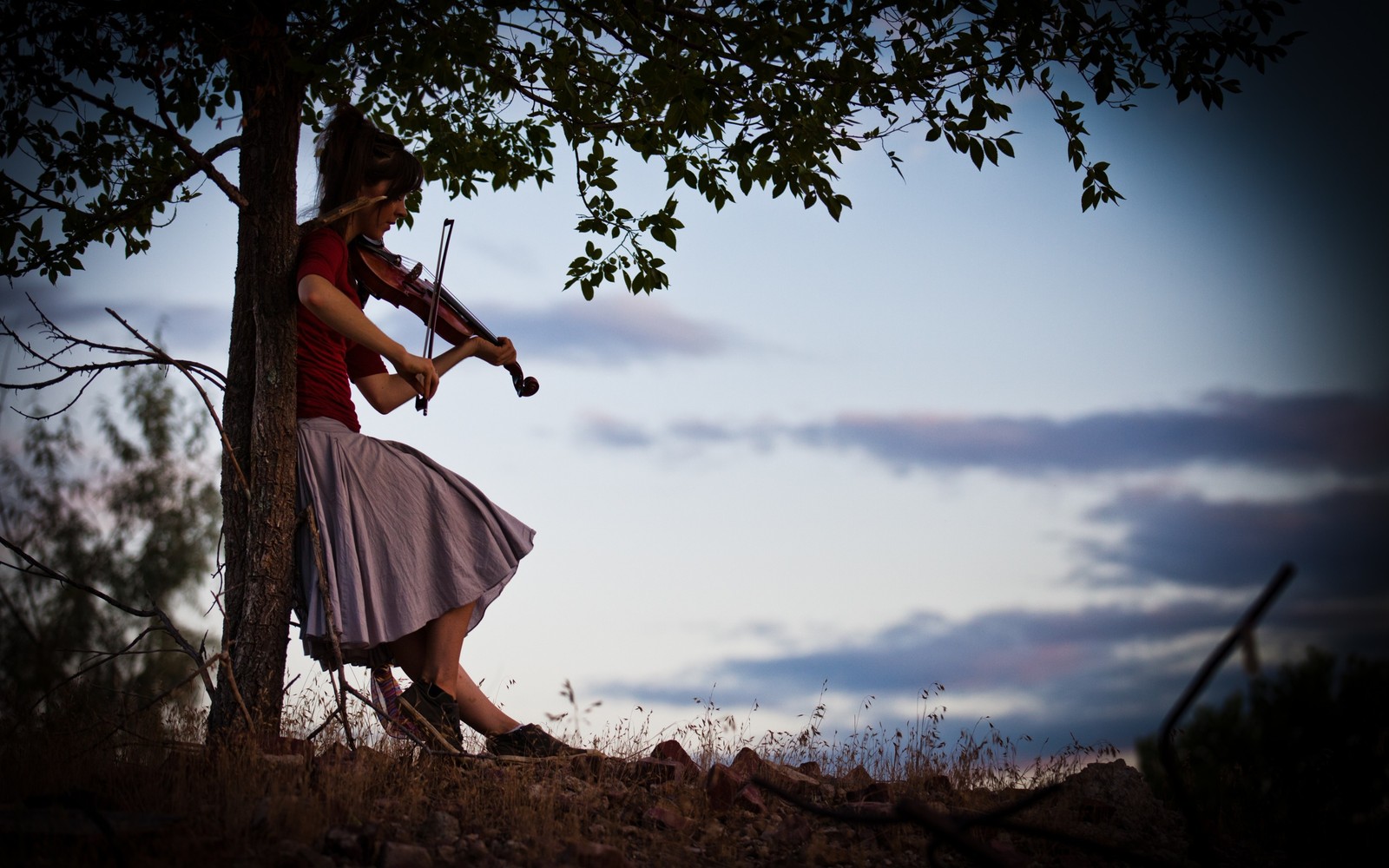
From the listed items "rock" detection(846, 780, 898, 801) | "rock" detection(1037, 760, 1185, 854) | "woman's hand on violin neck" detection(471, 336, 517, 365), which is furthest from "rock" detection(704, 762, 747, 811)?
"woman's hand on violin neck" detection(471, 336, 517, 365)

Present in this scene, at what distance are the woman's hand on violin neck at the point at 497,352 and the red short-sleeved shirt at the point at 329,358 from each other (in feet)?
1.67

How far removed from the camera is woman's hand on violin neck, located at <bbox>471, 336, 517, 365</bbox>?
17.9 ft

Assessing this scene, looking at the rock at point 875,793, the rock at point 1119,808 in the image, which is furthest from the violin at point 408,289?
the rock at point 1119,808

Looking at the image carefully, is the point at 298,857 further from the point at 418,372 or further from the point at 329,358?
the point at 329,358

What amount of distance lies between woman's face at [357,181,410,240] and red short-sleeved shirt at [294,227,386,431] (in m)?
0.21

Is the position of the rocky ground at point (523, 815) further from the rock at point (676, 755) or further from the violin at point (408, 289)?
the violin at point (408, 289)

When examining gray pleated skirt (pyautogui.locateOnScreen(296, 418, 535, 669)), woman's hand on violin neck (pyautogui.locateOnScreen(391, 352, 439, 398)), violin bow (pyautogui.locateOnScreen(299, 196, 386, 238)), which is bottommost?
gray pleated skirt (pyautogui.locateOnScreen(296, 418, 535, 669))

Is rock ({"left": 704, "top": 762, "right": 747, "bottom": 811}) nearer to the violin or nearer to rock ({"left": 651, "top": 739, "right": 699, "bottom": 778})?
rock ({"left": 651, "top": 739, "right": 699, "bottom": 778})

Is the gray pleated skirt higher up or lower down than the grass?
higher up

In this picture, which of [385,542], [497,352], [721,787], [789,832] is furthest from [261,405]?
[789,832]

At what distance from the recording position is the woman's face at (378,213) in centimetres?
538

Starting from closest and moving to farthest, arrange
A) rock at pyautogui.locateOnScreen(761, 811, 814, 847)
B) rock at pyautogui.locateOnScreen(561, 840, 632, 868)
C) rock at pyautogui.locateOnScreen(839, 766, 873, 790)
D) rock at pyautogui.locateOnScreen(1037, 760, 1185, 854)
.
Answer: rock at pyautogui.locateOnScreen(561, 840, 632, 868), rock at pyautogui.locateOnScreen(761, 811, 814, 847), rock at pyautogui.locateOnScreen(1037, 760, 1185, 854), rock at pyautogui.locateOnScreen(839, 766, 873, 790)

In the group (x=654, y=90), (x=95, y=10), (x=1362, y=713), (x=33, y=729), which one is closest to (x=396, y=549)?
(x=33, y=729)

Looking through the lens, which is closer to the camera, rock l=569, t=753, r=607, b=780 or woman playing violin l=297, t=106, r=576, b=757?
woman playing violin l=297, t=106, r=576, b=757
